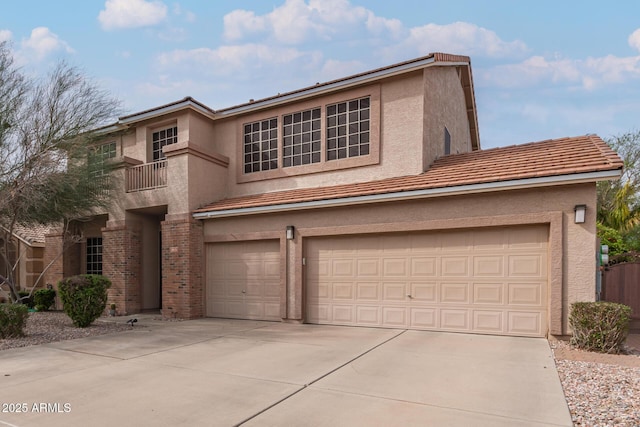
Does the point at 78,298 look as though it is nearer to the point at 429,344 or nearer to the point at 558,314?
the point at 429,344

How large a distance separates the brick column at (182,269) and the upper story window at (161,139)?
3195mm

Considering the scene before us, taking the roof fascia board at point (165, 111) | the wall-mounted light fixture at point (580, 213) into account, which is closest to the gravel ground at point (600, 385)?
the wall-mounted light fixture at point (580, 213)

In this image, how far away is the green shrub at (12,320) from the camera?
869cm

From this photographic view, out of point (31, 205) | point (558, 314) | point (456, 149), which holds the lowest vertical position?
point (558, 314)

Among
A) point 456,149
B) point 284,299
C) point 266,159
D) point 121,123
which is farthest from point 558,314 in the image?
point 121,123

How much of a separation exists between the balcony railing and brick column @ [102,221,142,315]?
1.36 metres

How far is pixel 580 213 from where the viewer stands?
769 cm

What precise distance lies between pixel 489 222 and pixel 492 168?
1485 millimetres

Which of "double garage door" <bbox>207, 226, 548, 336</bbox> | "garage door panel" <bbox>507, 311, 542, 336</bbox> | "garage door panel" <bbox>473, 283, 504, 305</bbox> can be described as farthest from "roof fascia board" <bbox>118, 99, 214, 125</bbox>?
"garage door panel" <bbox>507, 311, 542, 336</bbox>

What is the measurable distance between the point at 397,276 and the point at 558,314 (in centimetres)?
344

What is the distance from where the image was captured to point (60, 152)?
440 inches

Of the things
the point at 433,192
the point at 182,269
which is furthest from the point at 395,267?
the point at 182,269

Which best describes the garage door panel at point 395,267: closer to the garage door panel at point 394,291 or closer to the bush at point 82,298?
the garage door panel at point 394,291

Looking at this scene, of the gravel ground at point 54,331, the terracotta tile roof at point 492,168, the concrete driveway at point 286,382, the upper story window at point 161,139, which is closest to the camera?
the concrete driveway at point 286,382
